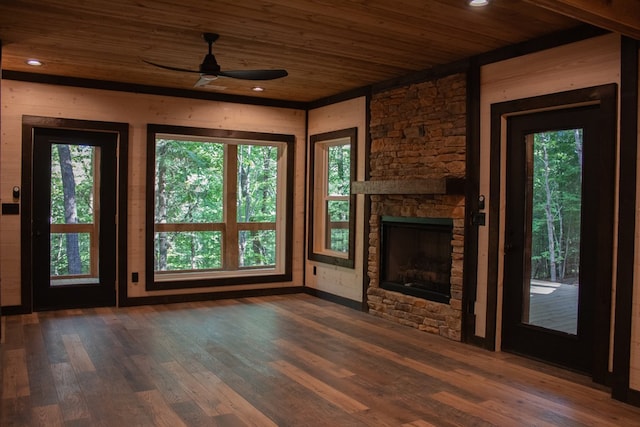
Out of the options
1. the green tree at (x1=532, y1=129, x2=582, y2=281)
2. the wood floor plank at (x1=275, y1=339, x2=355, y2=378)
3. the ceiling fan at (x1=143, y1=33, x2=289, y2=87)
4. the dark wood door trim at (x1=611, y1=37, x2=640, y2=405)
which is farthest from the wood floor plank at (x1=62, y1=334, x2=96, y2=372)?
the dark wood door trim at (x1=611, y1=37, x2=640, y2=405)

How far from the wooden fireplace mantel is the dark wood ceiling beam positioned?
1896 millimetres

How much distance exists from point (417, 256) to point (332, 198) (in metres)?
1.75

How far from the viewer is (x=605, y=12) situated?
304 cm

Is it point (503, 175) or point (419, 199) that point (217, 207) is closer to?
point (419, 199)

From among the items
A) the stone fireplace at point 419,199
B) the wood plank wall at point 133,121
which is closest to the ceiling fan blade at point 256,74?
the stone fireplace at point 419,199

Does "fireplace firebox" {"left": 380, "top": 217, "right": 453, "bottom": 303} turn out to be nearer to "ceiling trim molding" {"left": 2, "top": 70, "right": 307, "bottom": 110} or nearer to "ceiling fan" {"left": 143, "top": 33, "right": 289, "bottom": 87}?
"ceiling fan" {"left": 143, "top": 33, "right": 289, "bottom": 87}

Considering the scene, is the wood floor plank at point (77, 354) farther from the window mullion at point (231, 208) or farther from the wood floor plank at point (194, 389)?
the window mullion at point (231, 208)

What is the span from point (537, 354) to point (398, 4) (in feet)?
9.81

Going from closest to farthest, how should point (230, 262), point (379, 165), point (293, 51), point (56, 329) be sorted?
point (293, 51), point (56, 329), point (379, 165), point (230, 262)

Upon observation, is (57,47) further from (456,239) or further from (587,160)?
(587,160)

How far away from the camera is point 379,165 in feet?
19.6

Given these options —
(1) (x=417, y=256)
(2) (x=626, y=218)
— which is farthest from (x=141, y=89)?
(2) (x=626, y=218)

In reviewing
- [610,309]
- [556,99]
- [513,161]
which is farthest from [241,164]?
[610,309]

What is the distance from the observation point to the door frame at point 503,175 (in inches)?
147
